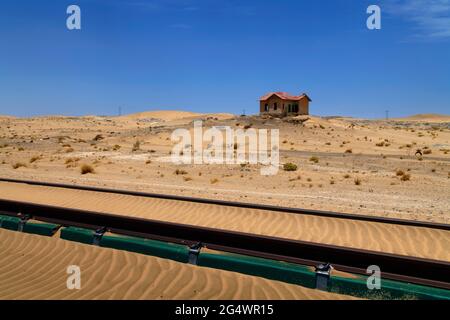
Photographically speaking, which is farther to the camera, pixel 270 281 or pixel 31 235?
pixel 31 235

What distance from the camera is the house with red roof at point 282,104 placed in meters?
54.9

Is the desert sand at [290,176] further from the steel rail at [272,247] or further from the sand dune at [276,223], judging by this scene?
the steel rail at [272,247]

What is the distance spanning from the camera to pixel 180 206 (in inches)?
528

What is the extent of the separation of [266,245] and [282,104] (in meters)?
48.4

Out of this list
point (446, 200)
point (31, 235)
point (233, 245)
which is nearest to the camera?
point (233, 245)

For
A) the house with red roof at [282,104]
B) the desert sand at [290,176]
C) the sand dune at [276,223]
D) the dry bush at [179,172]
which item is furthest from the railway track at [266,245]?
the house with red roof at [282,104]

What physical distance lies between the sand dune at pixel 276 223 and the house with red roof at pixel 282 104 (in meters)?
41.4

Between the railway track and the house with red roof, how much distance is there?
45.0 m

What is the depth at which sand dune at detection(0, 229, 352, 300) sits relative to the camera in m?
6.18
